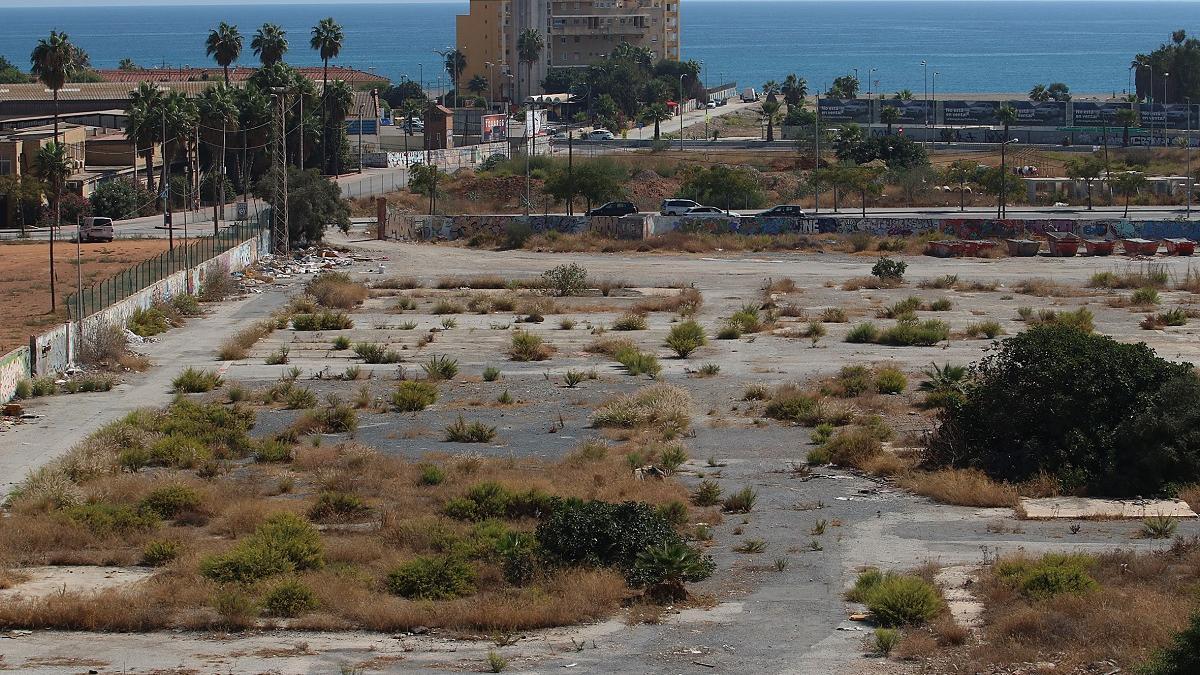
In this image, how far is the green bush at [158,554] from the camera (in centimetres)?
2180

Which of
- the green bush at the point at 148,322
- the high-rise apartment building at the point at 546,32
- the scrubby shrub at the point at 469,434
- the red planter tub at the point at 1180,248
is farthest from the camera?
the high-rise apartment building at the point at 546,32

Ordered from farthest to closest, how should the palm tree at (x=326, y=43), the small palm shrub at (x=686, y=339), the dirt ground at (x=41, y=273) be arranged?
the palm tree at (x=326, y=43) → the dirt ground at (x=41, y=273) → the small palm shrub at (x=686, y=339)

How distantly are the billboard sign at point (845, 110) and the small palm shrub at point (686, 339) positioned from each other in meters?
99.0

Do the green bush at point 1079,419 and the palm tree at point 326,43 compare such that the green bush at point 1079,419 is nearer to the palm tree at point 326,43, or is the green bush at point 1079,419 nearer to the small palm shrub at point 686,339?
the small palm shrub at point 686,339

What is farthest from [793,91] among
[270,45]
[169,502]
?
[169,502]

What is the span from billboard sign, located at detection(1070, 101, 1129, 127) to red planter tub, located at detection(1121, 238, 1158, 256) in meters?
66.8

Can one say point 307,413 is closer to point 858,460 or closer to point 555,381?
point 555,381

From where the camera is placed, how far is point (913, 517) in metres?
24.3

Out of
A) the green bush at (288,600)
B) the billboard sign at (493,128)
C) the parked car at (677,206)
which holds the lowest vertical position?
the green bush at (288,600)

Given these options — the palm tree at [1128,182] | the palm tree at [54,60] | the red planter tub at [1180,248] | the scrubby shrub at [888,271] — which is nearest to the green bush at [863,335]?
the scrubby shrub at [888,271]

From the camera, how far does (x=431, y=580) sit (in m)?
20.2

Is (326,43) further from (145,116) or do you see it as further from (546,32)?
(546,32)

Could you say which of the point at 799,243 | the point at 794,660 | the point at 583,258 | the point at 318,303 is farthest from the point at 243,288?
the point at 794,660

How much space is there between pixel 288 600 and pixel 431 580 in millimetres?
1921
